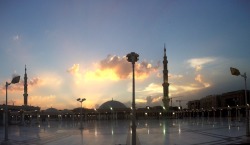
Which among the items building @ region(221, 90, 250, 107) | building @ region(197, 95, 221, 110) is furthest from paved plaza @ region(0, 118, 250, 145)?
building @ region(197, 95, 221, 110)

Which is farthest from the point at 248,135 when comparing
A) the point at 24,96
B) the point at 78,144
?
the point at 24,96

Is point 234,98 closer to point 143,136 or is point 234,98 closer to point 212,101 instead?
point 212,101

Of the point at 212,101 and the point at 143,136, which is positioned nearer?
the point at 143,136

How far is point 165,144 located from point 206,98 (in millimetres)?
181778

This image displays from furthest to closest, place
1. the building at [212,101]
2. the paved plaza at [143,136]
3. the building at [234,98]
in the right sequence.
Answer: the building at [212,101] → the building at [234,98] → the paved plaza at [143,136]

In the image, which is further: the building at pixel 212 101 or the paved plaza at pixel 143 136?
the building at pixel 212 101

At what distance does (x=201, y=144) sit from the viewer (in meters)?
25.4

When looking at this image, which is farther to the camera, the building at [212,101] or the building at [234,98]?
the building at [212,101]

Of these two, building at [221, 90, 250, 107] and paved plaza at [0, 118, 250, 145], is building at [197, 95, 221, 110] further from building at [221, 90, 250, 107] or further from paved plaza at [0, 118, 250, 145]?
paved plaza at [0, 118, 250, 145]

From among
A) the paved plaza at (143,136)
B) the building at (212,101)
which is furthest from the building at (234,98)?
the paved plaza at (143,136)

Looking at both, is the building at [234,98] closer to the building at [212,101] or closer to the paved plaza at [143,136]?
the building at [212,101]

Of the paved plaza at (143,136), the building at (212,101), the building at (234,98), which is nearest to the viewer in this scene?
the paved plaza at (143,136)

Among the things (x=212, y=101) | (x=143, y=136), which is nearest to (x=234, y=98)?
(x=212, y=101)

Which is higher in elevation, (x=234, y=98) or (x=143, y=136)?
(x=234, y=98)
